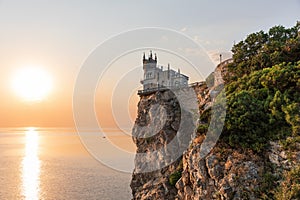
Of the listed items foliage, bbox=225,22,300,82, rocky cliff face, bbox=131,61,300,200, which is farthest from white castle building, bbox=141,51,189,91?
foliage, bbox=225,22,300,82

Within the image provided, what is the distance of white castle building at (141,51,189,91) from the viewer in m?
38.2

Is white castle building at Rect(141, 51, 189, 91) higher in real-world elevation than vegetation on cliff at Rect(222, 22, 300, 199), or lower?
higher

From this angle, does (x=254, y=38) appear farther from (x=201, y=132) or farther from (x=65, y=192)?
(x=65, y=192)

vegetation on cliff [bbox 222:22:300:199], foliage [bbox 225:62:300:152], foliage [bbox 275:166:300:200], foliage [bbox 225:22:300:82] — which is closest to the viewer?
foliage [bbox 275:166:300:200]

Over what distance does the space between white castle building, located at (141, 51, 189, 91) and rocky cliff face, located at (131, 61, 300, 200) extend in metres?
4.99

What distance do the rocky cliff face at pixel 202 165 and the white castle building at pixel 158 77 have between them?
4.99 metres

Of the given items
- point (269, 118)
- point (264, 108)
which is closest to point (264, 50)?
point (264, 108)

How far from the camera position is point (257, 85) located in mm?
18766

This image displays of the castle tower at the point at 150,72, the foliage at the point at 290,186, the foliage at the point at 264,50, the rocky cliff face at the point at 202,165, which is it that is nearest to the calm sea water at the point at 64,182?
the rocky cliff face at the point at 202,165

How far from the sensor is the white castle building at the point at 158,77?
38.2 metres

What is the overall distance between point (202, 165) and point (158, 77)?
23391 mm

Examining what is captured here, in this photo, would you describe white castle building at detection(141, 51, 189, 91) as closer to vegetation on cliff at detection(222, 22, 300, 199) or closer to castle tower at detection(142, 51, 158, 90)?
castle tower at detection(142, 51, 158, 90)

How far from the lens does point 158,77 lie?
128ft

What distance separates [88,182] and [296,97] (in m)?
38.0
